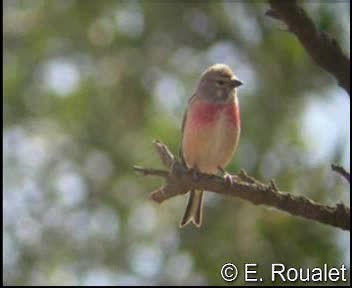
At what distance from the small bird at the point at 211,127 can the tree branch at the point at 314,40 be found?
22.8 inches

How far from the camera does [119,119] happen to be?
617cm

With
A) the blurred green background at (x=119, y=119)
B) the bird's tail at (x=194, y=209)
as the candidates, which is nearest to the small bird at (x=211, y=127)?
the bird's tail at (x=194, y=209)

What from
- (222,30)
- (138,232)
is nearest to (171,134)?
(222,30)

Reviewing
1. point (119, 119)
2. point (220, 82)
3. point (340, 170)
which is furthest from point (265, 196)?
point (119, 119)

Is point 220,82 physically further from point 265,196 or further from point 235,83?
point 265,196

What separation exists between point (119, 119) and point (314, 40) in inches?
166

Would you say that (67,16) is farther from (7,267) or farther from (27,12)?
(7,267)

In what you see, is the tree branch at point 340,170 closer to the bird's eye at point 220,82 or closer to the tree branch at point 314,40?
the tree branch at point 314,40

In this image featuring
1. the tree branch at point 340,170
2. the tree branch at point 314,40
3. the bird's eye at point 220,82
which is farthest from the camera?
the bird's eye at point 220,82

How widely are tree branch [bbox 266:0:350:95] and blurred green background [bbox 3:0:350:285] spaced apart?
2.54 m

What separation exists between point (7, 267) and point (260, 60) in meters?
1.98

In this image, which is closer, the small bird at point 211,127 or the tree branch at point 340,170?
the tree branch at point 340,170

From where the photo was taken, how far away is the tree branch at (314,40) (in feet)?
6.37

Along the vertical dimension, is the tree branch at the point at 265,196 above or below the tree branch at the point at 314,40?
below
